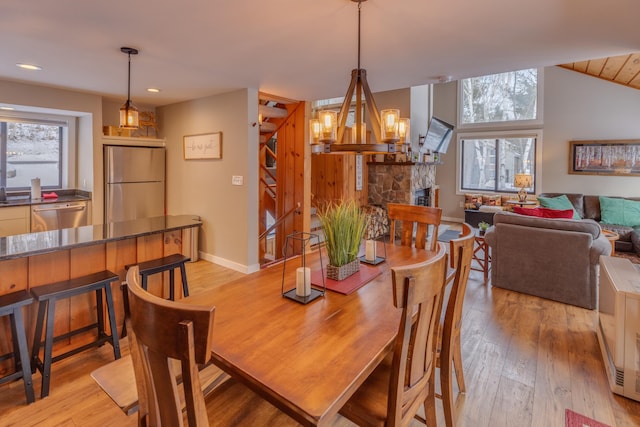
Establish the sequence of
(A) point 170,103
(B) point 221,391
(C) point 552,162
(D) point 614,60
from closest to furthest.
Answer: (B) point 221,391 < (A) point 170,103 < (D) point 614,60 < (C) point 552,162

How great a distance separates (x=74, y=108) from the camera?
4426mm

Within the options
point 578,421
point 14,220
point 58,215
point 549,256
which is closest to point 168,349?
point 578,421

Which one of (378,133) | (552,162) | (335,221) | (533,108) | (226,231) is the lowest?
(226,231)

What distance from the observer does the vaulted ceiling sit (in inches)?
81.4

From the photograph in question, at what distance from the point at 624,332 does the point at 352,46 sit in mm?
2737

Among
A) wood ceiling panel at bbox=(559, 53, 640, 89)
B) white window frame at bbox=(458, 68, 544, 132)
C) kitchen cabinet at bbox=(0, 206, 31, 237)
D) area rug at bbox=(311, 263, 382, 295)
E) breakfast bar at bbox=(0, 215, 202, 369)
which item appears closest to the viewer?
area rug at bbox=(311, 263, 382, 295)

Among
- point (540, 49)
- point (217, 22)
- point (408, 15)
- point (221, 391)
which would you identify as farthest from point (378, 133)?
point (540, 49)

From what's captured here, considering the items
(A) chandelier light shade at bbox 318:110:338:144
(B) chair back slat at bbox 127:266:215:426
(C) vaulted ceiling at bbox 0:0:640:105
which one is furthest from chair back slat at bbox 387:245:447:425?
(C) vaulted ceiling at bbox 0:0:640:105

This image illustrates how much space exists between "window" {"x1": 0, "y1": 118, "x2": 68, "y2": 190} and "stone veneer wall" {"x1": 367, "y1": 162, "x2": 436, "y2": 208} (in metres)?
5.27

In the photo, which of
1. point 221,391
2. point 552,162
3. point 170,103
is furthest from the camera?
point 552,162

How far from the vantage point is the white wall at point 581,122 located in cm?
632

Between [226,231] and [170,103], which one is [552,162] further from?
[170,103]

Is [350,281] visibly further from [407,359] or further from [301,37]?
[301,37]

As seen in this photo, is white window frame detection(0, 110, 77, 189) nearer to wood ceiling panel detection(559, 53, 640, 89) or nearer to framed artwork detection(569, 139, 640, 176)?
wood ceiling panel detection(559, 53, 640, 89)
